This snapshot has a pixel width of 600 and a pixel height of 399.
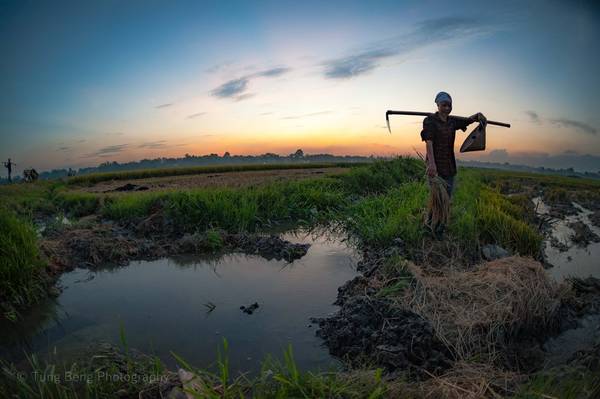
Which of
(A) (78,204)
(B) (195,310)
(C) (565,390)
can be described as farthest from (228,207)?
(C) (565,390)

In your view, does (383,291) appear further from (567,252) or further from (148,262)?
(567,252)

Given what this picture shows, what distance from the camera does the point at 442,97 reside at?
18.1 ft

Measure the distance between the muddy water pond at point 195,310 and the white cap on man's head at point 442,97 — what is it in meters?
2.89

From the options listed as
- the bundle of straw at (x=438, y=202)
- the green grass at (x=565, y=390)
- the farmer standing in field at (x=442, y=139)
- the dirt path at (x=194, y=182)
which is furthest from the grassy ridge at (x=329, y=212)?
the green grass at (x=565, y=390)

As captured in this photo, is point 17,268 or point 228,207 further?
point 228,207

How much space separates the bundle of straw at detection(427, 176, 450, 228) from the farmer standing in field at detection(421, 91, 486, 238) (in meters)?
0.03

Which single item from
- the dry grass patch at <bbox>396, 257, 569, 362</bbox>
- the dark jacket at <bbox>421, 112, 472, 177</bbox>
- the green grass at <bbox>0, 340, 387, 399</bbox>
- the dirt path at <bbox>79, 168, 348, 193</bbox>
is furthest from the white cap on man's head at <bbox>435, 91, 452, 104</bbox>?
the dirt path at <bbox>79, 168, 348, 193</bbox>

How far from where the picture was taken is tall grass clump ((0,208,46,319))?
429 centimetres

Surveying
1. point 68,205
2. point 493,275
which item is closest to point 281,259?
point 493,275

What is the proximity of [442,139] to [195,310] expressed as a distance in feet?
14.5

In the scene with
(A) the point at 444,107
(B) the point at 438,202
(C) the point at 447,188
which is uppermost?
(A) the point at 444,107

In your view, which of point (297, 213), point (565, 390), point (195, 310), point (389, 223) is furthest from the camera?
point (297, 213)

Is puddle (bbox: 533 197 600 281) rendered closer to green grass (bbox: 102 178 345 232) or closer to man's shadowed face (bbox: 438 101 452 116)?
man's shadowed face (bbox: 438 101 452 116)

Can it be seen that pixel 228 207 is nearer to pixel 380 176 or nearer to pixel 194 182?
pixel 380 176
